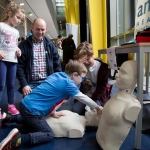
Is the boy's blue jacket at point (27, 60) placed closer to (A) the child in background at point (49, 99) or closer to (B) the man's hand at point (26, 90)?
(B) the man's hand at point (26, 90)

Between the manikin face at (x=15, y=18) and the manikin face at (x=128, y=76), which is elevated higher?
the manikin face at (x=15, y=18)

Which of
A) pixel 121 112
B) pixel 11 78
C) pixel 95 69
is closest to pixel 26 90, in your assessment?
pixel 11 78

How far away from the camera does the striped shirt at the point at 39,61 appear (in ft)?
5.65

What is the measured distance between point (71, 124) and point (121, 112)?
0.44 m

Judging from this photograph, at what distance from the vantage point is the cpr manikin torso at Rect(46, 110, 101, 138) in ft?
4.10

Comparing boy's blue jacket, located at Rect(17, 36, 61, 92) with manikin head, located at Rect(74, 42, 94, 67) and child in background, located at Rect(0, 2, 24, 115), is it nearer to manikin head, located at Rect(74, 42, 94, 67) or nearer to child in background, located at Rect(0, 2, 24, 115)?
child in background, located at Rect(0, 2, 24, 115)

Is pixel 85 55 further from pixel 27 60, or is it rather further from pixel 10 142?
pixel 10 142

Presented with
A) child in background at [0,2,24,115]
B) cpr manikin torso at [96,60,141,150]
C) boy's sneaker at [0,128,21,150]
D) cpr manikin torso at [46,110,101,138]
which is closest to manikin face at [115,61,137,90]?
cpr manikin torso at [96,60,141,150]

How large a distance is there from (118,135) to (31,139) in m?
0.54

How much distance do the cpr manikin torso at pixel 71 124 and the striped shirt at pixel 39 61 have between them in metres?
0.53

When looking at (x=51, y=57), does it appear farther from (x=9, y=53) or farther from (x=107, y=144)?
(x=107, y=144)

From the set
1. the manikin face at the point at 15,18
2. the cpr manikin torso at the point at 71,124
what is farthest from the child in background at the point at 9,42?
the cpr manikin torso at the point at 71,124

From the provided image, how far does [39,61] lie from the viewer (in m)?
1.73

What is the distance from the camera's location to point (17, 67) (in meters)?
1.71
